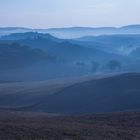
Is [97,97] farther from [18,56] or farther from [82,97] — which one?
[18,56]

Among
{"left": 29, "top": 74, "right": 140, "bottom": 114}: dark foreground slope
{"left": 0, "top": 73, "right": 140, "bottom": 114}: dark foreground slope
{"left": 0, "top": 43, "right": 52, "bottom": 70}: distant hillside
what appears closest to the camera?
{"left": 29, "top": 74, "right": 140, "bottom": 114}: dark foreground slope

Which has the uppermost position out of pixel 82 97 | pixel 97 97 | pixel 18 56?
pixel 18 56

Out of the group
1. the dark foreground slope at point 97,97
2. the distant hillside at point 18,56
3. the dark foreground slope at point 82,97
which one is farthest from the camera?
the distant hillside at point 18,56

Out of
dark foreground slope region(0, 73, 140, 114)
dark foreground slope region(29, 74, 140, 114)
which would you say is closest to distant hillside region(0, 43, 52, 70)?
dark foreground slope region(0, 73, 140, 114)

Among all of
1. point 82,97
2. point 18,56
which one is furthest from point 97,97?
point 18,56

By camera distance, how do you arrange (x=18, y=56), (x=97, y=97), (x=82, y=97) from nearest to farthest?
(x=97, y=97) → (x=82, y=97) → (x=18, y=56)

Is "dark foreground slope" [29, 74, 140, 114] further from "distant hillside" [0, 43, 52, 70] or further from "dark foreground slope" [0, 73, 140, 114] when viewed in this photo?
"distant hillside" [0, 43, 52, 70]

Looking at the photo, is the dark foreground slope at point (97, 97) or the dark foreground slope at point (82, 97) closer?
the dark foreground slope at point (97, 97)

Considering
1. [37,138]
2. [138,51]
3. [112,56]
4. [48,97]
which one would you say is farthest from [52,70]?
[37,138]

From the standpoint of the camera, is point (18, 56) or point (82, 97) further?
point (18, 56)

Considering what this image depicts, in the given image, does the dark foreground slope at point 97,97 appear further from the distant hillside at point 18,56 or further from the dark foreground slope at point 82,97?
the distant hillside at point 18,56

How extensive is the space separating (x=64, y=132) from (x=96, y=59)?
135m

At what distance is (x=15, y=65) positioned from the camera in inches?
4835

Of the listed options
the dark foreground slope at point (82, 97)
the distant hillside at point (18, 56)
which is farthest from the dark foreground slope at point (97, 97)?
the distant hillside at point (18, 56)
